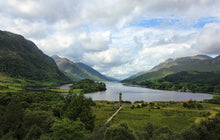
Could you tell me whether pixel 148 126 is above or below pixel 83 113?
below

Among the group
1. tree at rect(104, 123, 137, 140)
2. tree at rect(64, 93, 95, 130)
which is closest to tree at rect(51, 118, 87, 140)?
tree at rect(104, 123, 137, 140)

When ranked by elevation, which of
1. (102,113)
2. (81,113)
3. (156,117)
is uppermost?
(81,113)

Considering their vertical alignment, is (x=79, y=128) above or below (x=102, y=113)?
above

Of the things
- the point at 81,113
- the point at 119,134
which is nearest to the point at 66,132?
the point at 119,134

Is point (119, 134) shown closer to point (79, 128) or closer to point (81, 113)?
point (79, 128)

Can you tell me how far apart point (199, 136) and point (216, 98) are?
497 feet

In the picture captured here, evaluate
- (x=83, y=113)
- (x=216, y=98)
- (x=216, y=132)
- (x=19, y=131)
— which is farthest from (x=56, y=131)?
(x=216, y=98)

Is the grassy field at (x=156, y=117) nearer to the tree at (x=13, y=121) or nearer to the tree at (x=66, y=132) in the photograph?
the tree at (x=13, y=121)

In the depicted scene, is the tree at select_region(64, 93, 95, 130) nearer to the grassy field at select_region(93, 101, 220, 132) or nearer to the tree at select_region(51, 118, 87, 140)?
the grassy field at select_region(93, 101, 220, 132)

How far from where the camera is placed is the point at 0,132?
43500 mm

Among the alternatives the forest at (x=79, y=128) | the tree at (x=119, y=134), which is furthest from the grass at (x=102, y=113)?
the tree at (x=119, y=134)

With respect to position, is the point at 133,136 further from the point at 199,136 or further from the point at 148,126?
the point at 199,136

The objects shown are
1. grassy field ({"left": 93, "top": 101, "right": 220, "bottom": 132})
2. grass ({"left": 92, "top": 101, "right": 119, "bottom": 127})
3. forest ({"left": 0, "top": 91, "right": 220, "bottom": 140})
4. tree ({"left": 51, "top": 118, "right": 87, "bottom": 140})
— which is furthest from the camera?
grass ({"left": 92, "top": 101, "right": 119, "bottom": 127})

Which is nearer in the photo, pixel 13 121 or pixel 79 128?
pixel 79 128
